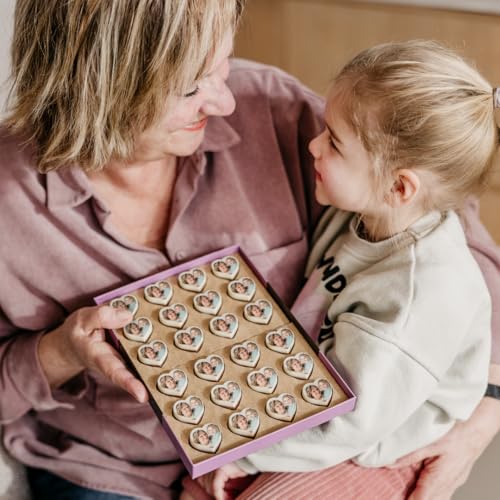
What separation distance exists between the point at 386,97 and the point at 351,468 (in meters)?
0.55

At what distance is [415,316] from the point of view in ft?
3.23

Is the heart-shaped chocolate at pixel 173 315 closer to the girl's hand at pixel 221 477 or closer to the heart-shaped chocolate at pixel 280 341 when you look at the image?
the heart-shaped chocolate at pixel 280 341

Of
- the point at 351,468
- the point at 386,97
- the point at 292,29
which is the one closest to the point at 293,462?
the point at 351,468

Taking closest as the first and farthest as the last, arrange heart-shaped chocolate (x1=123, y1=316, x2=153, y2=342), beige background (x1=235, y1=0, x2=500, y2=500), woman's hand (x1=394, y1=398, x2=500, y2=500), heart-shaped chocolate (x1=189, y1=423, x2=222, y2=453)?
heart-shaped chocolate (x1=189, y1=423, x2=222, y2=453) < heart-shaped chocolate (x1=123, y1=316, x2=153, y2=342) < woman's hand (x1=394, y1=398, x2=500, y2=500) < beige background (x1=235, y1=0, x2=500, y2=500)

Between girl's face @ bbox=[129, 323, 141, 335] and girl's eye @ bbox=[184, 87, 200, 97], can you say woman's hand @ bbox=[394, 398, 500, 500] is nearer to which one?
girl's face @ bbox=[129, 323, 141, 335]

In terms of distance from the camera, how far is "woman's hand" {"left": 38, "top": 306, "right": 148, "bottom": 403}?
97 cm

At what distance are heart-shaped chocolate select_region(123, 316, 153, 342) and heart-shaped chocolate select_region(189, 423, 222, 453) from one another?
0.16 m

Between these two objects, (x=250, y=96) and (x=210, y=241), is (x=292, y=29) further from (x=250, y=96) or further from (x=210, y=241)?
(x=210, y=241)

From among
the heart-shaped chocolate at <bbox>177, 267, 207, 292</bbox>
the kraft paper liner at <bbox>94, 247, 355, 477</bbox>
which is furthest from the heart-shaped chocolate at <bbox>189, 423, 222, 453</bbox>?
the heart-shaped chocolate at <bbox>177, 267, 207, 292</bbox>

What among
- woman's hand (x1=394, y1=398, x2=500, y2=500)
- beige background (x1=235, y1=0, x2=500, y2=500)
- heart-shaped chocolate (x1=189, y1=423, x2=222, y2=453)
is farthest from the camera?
beige background (x1=235, y1=0, x2=500, y2=500)

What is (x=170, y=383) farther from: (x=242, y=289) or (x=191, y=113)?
(x=191, y=113)

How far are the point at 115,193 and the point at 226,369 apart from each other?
1.16 feet

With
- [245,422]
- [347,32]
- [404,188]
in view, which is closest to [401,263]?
[404,188]

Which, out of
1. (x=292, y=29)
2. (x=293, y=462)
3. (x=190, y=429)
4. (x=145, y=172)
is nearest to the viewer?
(x=190, y=429)
